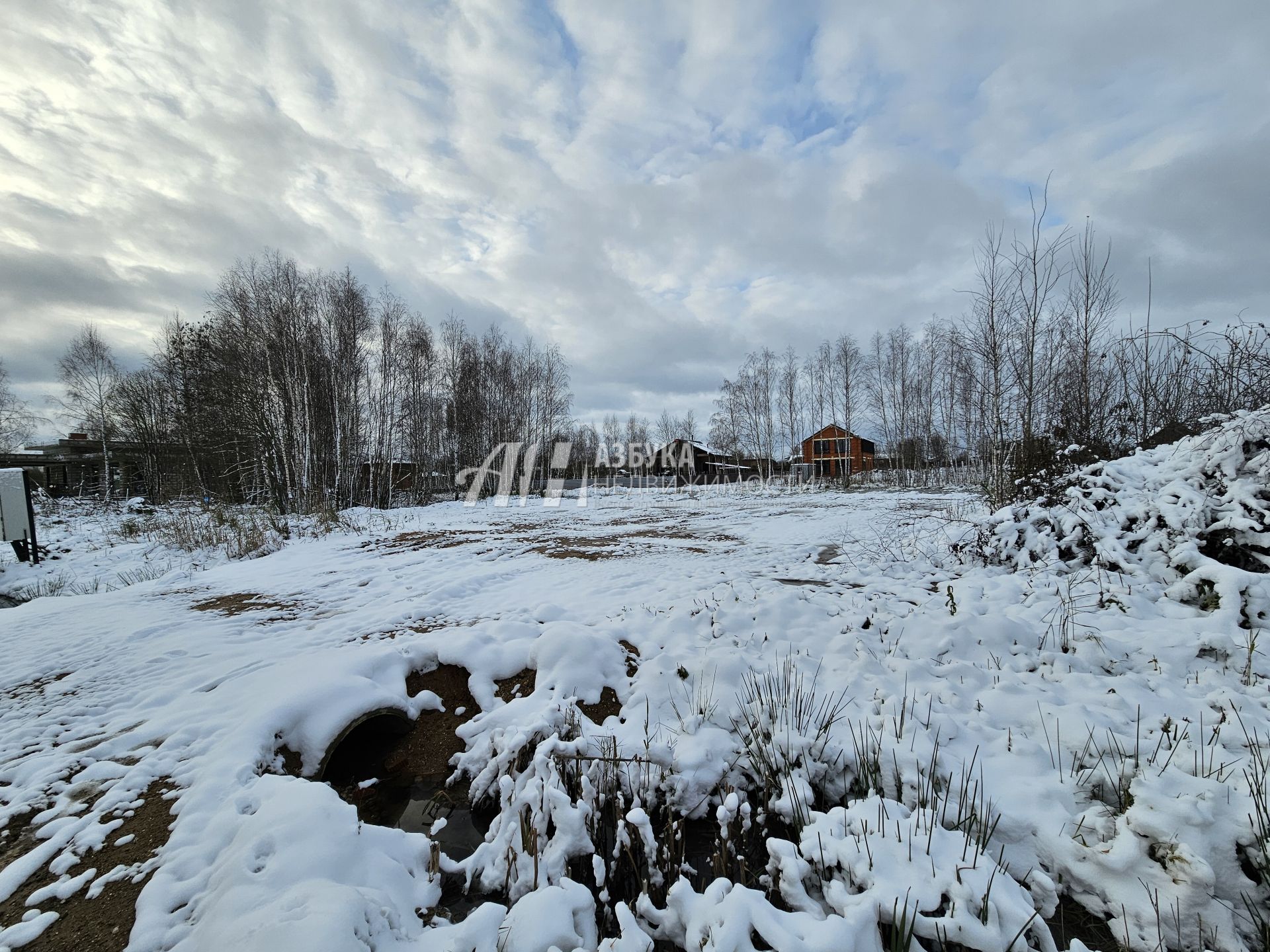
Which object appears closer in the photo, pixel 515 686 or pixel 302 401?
pixel 515 686

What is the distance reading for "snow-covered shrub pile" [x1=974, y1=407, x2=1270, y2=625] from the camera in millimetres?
4070

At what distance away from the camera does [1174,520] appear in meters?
4.50

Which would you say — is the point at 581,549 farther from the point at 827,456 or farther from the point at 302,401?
the point at 827,456

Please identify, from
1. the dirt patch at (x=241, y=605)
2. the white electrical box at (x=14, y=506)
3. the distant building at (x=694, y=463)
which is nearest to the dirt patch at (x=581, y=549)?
the dirt patch at (x=241, y=605)

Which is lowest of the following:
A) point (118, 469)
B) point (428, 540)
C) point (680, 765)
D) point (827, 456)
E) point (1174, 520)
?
point (680, 765)

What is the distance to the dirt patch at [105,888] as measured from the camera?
74.0 inches

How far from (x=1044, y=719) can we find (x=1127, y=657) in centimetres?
117

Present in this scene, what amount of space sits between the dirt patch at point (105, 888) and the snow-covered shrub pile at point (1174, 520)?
23.2ft

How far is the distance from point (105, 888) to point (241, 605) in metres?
4.61

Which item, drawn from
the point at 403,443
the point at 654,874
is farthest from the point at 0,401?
the point at 654,874

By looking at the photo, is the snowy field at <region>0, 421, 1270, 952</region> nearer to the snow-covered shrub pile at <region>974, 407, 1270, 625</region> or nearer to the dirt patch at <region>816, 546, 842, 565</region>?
the snow-covered shrub pile at <region>974, 407, 1270, 625</region>

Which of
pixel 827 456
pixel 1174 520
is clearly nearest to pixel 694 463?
pixel 827 456

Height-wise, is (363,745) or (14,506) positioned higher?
(14,506)

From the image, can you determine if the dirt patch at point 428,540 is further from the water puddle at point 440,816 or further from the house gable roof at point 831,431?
the house gable roof at point 831,431
